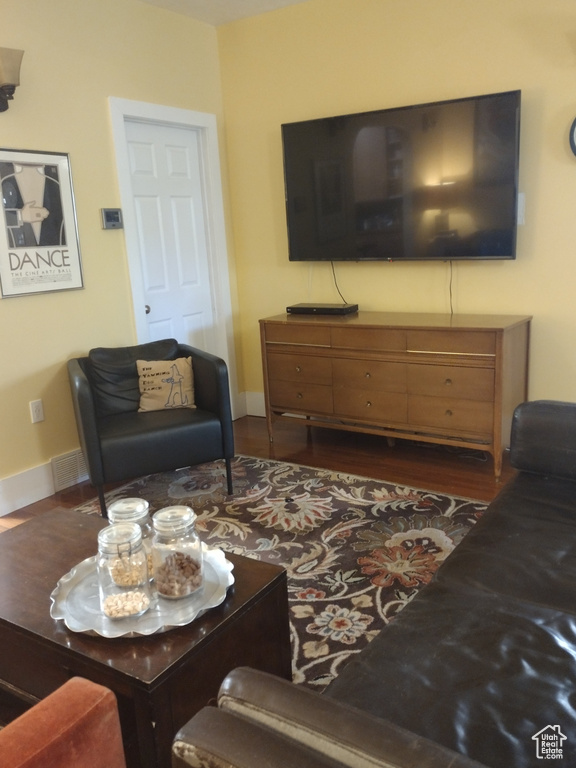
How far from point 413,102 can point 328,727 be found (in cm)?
357

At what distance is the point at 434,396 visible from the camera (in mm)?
3430

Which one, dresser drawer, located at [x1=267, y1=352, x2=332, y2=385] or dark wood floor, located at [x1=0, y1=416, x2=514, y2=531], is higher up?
dresser drawer, located at [x1=267, y1=352, x2=332, y2=385]

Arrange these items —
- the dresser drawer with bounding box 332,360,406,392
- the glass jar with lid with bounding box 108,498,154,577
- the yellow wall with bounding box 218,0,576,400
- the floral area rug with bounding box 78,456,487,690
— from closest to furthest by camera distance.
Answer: the glass jar with lid with bounding box 108,498,154,577 → the floral area rug with bounding box 78,456,487,690 → the yellow wall with bounding box 218,0,576,400 → the dresser drawer with bounding box 332,360,406,392

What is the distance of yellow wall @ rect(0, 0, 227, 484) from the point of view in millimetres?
3238

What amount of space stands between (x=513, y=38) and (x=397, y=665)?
3230 millimetres

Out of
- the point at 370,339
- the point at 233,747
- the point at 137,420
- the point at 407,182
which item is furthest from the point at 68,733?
the point at 407,182

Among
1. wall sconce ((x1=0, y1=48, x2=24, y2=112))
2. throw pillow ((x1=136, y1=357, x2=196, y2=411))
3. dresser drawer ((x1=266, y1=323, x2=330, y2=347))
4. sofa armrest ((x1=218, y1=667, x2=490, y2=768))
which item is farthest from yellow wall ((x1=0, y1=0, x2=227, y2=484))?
sofa armrest ((x1=218, y1=667, x2=490, y2=768))

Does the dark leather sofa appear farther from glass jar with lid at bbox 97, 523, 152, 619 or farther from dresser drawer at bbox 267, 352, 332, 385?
dresser drawer at bbox 267, 352, 332, 385

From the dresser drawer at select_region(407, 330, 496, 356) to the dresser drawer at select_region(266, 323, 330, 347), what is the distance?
1.77ft

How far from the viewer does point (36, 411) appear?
343cm

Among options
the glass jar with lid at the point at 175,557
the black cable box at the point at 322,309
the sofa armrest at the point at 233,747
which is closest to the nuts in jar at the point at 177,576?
the glass jar with lid at the point at 175,557

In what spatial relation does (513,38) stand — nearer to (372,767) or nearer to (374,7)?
(374,7)

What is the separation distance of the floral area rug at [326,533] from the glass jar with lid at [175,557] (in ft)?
1.95

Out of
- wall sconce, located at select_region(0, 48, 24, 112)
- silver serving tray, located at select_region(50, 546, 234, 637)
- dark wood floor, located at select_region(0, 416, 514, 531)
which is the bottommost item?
dark wood floor, located at select_region(0, 416, 514, 531)
